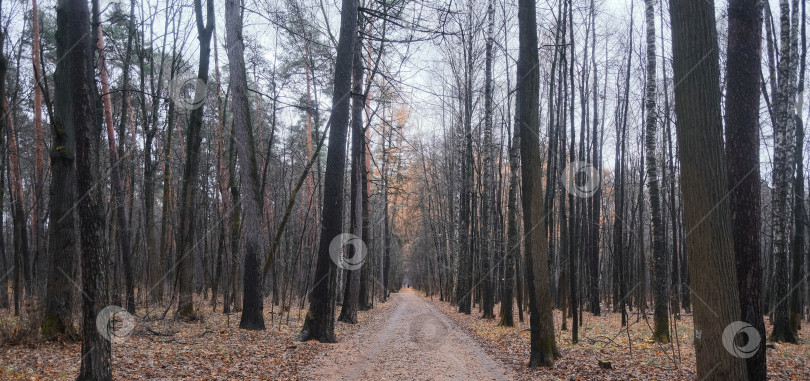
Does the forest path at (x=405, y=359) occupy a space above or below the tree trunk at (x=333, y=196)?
below

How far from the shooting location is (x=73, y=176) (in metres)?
8.05

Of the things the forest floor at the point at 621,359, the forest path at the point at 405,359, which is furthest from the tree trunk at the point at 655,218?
the forest path at the point at 405,359

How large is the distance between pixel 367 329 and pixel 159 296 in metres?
7.04

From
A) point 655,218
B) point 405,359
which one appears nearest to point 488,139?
point 655,218

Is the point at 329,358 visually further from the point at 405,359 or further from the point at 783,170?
the point at 783,170

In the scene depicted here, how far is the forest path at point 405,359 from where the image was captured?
7.05 m

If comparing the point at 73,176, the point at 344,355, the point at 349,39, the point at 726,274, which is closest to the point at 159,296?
the point at 73,176

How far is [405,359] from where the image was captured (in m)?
8.45

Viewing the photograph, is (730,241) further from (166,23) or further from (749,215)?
(166,23)

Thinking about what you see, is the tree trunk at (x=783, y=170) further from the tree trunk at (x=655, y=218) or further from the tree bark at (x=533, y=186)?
the tree bark at (x=533, y=186)

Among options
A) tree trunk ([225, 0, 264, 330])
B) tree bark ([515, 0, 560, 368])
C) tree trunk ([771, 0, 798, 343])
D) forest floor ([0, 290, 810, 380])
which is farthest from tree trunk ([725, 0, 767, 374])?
tree trunk ([225, 0, 264, 330])

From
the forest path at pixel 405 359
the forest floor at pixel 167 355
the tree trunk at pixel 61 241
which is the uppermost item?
the tree trunk at pixel 61 241

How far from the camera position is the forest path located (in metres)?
7.05

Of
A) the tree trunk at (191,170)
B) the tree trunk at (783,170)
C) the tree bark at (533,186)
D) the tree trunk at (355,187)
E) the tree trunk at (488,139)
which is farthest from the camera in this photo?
the tree trunk at (488,139)
